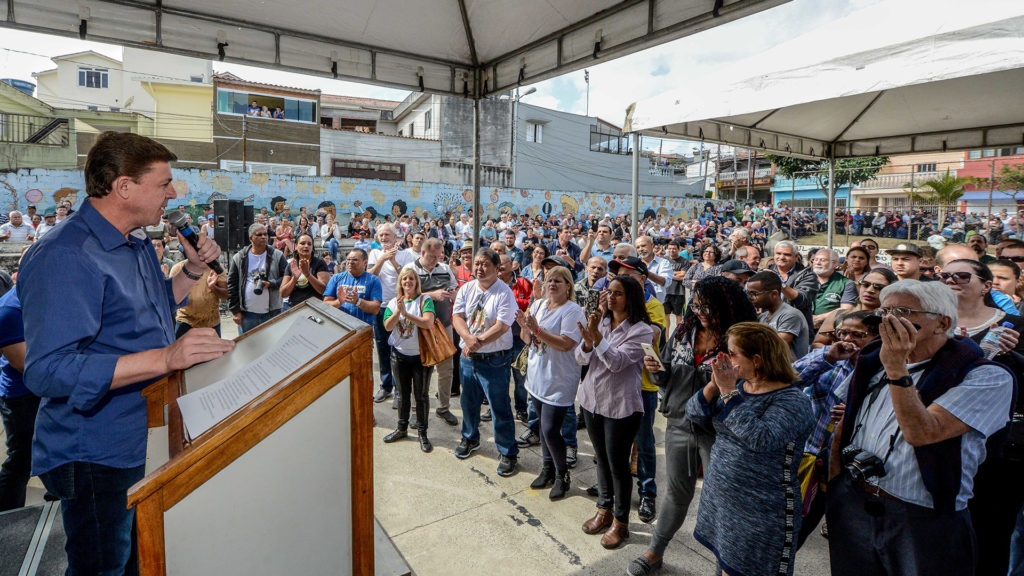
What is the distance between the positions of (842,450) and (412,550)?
90.7 inches

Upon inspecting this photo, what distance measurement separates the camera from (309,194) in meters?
→ 20.0

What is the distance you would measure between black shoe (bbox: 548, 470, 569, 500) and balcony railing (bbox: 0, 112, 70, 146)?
2725 cm

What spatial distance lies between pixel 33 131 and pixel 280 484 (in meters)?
30.4

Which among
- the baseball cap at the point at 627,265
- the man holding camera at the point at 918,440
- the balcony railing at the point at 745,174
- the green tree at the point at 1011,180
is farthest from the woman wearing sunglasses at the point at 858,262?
the balcony railing at the point at 745,174

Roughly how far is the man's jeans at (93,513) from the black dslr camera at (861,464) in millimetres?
2548

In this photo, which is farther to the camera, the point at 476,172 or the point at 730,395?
the point at 476,172

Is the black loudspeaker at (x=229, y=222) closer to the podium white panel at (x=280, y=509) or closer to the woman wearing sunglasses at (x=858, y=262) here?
the podium white panel at (x=280, y=509)

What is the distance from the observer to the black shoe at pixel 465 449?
14.0 feet

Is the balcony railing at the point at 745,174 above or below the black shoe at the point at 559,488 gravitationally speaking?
above

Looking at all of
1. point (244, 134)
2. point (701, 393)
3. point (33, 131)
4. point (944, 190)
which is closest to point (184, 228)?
point (701, 393)

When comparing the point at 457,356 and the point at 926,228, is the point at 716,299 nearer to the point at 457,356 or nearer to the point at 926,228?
the point at 457,356

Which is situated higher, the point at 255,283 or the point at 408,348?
the point at 255,283

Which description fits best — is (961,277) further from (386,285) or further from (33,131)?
(33,131)

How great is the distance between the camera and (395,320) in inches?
178
